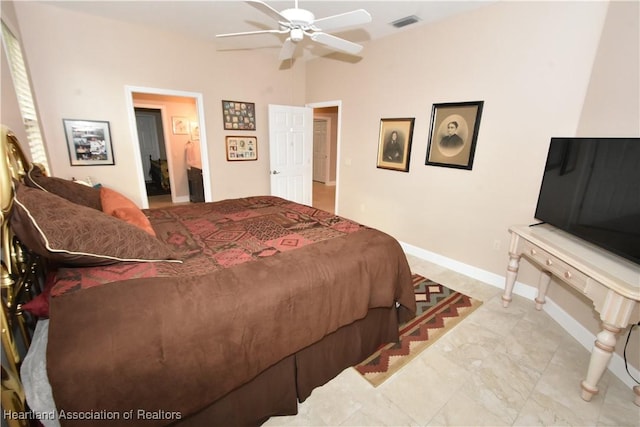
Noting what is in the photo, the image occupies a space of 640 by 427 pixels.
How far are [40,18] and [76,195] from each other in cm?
255

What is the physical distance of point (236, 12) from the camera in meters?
2.89

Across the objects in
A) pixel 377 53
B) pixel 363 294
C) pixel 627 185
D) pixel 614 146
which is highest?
pixel 377 53

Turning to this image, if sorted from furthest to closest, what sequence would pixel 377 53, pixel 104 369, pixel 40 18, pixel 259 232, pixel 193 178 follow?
pixel 193 178
pixel 377 53
pixel 40 18
pixel 259 232
pixel 104 369

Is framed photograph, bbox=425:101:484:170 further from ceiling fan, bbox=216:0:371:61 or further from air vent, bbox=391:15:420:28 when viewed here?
ceiling fan, bbox=216:0:371:61

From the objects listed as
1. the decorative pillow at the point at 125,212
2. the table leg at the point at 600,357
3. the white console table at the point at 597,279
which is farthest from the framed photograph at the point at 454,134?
the decorative pillow at the point at 125,212

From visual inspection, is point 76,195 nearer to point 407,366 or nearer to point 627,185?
point 407,366

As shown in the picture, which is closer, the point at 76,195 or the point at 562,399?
the point at 562,399

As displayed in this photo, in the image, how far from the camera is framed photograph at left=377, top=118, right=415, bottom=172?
3461 millimetres

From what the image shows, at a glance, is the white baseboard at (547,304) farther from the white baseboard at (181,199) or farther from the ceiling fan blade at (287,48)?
the white baseboard at (181,199)

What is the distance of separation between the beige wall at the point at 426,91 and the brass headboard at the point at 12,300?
2694 mm

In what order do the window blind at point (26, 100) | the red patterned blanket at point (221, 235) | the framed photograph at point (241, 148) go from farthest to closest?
1. the framed photograph at point (241, 148)
2. the window blind at point (26, 100)
3. the red patterned blanket at point (221, 235)

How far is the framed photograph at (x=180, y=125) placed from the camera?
19.4ft

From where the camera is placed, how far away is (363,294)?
1.68 m

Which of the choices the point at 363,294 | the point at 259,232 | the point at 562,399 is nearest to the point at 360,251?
the point at 363,294
